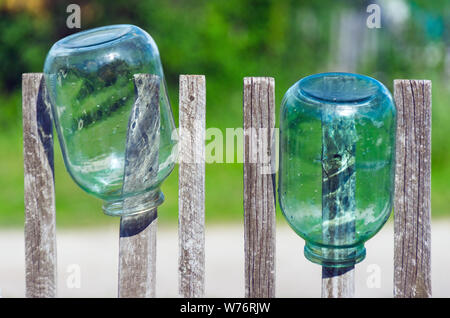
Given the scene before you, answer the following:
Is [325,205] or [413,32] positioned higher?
[413,32]

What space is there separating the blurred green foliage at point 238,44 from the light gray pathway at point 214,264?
4.75ft

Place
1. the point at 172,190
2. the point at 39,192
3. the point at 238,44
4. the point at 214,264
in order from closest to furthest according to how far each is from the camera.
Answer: the point at 39,192 → the point at 214,264 → the point at 172,190 → the point at 238,44

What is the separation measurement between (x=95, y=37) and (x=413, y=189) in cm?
121

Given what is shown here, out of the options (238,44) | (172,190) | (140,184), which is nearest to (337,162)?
(140,184)

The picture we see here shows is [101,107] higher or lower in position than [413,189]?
higher

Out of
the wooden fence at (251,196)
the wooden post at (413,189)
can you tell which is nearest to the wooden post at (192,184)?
the wooden fence at (251,196)

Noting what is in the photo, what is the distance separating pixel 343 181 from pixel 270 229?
309mm

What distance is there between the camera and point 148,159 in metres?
1.70

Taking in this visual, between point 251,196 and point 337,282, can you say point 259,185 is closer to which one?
point 251,196

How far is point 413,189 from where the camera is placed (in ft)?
5.67

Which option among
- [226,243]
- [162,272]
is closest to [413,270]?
[162,272]

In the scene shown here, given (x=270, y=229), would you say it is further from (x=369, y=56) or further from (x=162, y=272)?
(x=369, y=56)

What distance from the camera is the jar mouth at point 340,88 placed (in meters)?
1.57
